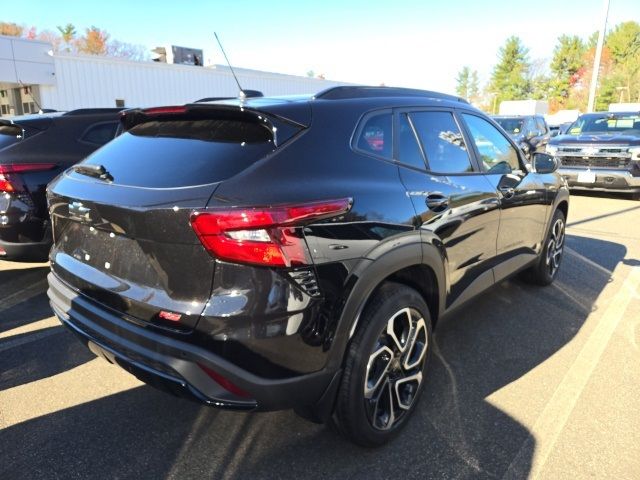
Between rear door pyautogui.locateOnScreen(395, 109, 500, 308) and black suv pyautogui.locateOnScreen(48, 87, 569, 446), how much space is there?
0.05ft

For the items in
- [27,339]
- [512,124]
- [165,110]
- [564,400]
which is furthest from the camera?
[512,124]

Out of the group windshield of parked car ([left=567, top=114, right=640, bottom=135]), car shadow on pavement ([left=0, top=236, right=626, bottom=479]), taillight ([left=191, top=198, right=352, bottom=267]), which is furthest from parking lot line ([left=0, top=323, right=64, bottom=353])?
windshield of parked car ([left=567, top=114, right=640, bottom=135])

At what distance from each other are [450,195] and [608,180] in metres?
8.97

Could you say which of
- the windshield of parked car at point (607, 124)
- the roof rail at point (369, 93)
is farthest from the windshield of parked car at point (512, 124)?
the roof rail at point (369, 93)

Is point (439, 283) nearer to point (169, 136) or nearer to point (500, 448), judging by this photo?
point (500, 448)

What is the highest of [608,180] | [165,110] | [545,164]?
[165,110]

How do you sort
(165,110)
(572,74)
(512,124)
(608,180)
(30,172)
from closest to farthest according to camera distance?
1. (165,110)
2. (30,172)
3. (608,180)
4. (512,124)
5. (572,74)

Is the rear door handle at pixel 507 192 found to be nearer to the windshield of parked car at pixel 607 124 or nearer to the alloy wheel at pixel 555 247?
the alloy wheel at pixel 555 247

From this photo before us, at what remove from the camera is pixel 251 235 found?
196 cm

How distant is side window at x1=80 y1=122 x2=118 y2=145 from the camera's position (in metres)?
4.91

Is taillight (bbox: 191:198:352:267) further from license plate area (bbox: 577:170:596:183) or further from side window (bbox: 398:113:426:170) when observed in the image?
license plate area (bbox: 577:170:596:183)

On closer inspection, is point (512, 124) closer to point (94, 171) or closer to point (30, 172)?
point (30, 172)

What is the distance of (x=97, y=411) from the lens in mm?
2873

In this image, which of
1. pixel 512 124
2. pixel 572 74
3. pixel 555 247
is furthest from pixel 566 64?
pixel 555 247
